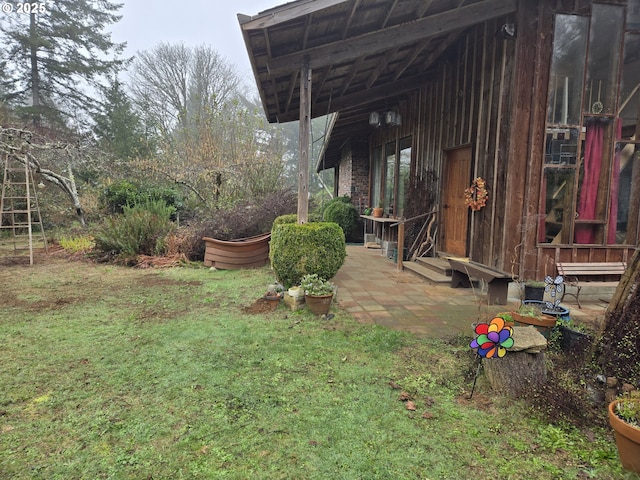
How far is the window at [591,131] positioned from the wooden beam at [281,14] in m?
3.14

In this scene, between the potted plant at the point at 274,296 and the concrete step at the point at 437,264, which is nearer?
the potted plant at the point at 274,296

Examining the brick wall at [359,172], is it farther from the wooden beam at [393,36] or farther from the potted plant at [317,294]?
the potted plant at [317,294]

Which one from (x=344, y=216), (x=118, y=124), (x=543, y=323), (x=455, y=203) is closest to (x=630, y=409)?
(x=543, y=323)

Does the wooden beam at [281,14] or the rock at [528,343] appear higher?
the wooden beam at [281,14]

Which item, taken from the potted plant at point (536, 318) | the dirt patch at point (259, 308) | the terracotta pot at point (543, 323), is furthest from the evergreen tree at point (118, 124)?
the terracotta pot at point (543, 323)

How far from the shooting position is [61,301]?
457 centimetres

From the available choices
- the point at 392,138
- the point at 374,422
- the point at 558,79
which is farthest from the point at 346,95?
the point at 374,422

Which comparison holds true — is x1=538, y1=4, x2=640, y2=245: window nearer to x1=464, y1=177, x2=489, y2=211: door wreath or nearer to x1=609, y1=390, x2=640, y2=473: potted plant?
x1=464, y1=177, x2=489, y2=211: door wreath

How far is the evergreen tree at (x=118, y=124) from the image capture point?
1569cm

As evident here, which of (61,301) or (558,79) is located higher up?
(558,79)

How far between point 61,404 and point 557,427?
297cm

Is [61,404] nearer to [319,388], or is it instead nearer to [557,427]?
[319,388]

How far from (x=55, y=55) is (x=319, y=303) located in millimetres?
18010

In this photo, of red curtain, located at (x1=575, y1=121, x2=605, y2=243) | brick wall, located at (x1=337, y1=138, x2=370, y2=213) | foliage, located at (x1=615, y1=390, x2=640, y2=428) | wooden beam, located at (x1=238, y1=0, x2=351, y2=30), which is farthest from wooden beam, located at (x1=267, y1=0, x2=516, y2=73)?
brick wall, located at (x1=337, y1=138, x2=370, y2=213)
